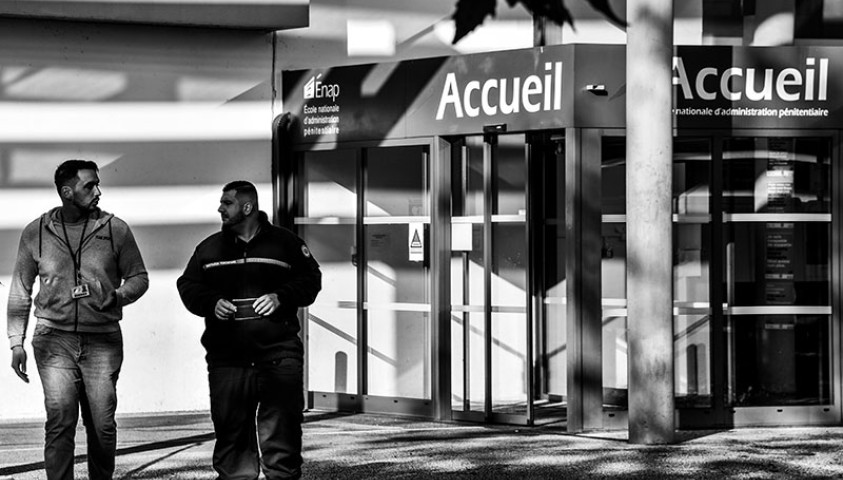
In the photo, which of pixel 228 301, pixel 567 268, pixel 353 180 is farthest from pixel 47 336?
pixel 353 180

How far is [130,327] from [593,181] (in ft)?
14.7

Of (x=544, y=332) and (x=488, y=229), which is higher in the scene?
(x=488, y=229)

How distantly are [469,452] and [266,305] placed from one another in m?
3.58

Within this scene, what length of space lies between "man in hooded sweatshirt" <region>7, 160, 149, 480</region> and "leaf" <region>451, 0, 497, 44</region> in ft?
16.0

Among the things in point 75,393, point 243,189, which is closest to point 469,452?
point 243,189

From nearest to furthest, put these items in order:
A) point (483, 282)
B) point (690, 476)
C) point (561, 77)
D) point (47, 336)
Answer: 1. point (47, 336)
2. point (690, 476)
3. point (561, 77)
4. point (483, 282)

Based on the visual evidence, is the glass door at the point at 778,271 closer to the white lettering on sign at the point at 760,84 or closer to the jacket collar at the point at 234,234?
the white lettering on sign at the point at 760,84

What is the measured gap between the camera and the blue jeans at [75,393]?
22.4 ft

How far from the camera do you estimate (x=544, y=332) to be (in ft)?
42.7

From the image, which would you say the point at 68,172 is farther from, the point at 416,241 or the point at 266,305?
the point at 416,241

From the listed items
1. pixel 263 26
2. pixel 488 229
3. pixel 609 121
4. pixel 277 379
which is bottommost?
pixel 277 379

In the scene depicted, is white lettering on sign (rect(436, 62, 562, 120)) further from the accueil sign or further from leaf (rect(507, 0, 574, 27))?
leaf (rect(507, 0, 574, 27))

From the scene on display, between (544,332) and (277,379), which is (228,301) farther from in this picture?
(544,332)

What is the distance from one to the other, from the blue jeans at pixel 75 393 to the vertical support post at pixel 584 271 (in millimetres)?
5204
